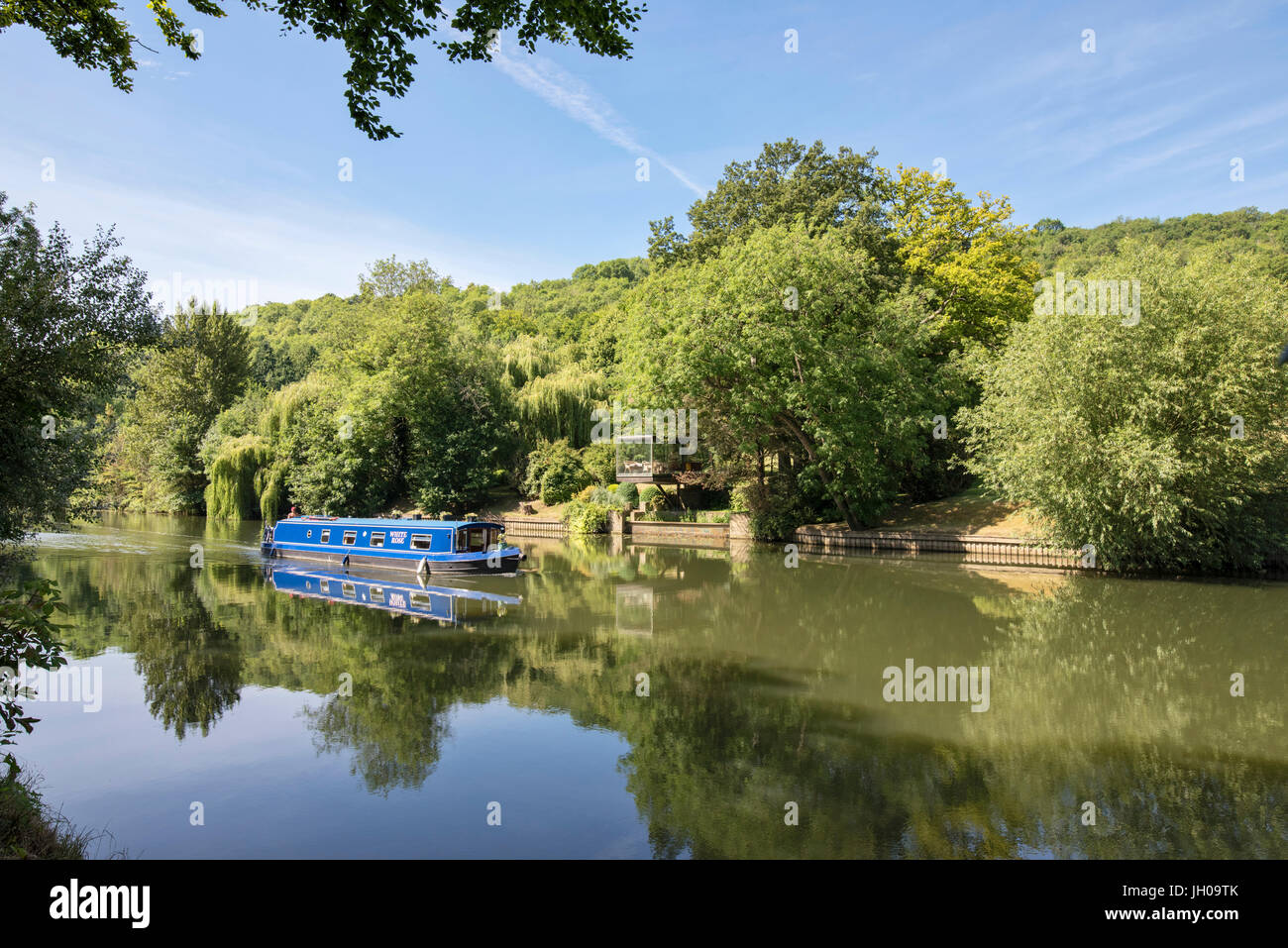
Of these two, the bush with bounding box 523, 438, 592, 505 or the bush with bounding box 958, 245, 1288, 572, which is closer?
the bush with bounding box 958, 245, 1288, 572

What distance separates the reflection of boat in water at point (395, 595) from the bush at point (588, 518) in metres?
12.1

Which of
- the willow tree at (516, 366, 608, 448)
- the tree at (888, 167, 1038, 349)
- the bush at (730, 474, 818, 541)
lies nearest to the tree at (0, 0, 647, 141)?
the bush at (730, 474, 818, 541)

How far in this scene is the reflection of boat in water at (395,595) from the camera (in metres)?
16.1

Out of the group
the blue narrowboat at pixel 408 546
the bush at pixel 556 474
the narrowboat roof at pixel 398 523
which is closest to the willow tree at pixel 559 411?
the bush at pixel 556 474

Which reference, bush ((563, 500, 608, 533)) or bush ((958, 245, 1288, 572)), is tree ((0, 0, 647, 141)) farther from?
bush ((563, 500, 608, 533))

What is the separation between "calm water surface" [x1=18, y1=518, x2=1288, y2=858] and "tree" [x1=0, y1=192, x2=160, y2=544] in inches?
112

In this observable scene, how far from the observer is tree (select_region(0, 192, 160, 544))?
8.61m

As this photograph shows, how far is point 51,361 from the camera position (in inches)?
349

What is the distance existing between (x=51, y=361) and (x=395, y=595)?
34.7 feet

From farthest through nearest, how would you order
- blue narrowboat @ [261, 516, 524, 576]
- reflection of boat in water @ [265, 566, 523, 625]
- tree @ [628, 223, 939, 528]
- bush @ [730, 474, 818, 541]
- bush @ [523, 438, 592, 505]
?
bush @ [523, 438, 592, 505] → bush @ [730, 474, 818, 541] → tree @ [628, 223, 939, 528] → blue narrowboat @ [261, 516, 524, 576] → reflection of boat in water @ [265, 566, 523, 625]

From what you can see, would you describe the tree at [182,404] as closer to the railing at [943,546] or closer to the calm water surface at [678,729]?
the calm water surface at [678,729]

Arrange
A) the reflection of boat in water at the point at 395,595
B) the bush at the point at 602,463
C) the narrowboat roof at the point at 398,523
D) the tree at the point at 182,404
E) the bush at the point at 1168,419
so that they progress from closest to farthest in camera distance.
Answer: the reflection of boat in water at the point at 395,595 < the bush at the point at 1168,419 < the narrowboat roof at the point at 398,523 < the bush at the point at 602,463 < the tree at the point at 182,404

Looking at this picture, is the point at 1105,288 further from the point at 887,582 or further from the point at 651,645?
the point at 651,645

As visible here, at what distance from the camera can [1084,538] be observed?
19.3 metres
